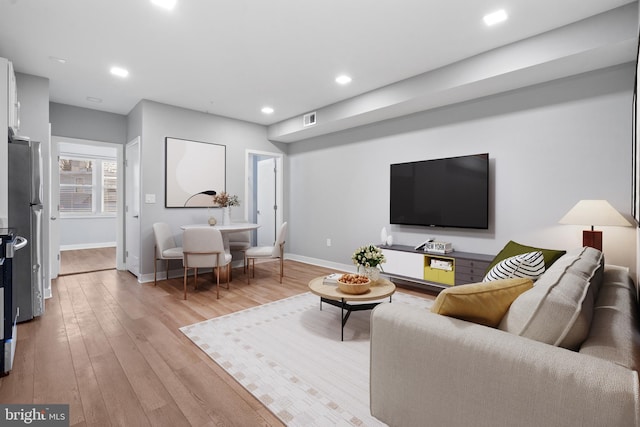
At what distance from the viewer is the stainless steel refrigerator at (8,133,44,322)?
2773 mm

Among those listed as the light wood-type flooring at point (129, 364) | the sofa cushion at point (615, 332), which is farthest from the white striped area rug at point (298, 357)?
the sofa cushion at point (615, 332)

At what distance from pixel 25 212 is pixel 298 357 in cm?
278

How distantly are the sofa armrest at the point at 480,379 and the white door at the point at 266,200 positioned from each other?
17.4ft

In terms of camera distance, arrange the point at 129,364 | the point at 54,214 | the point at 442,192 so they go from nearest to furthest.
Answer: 1. the point at 129,364
2. the point at 442,192
3. the point at 54,214

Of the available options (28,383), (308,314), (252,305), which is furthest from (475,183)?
(28,383)

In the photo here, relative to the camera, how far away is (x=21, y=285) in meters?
2.87

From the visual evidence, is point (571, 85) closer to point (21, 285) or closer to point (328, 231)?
point (328, 231)

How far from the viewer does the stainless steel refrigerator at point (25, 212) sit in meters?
2.77

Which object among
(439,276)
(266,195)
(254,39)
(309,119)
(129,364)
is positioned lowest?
(129,364)

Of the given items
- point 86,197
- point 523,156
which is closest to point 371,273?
point 523,156

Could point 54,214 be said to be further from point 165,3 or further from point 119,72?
point 165,3

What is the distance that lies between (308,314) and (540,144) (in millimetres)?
3011

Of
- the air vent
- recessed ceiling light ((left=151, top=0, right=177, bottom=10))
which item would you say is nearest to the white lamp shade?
the air vent

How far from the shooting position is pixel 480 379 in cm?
100
